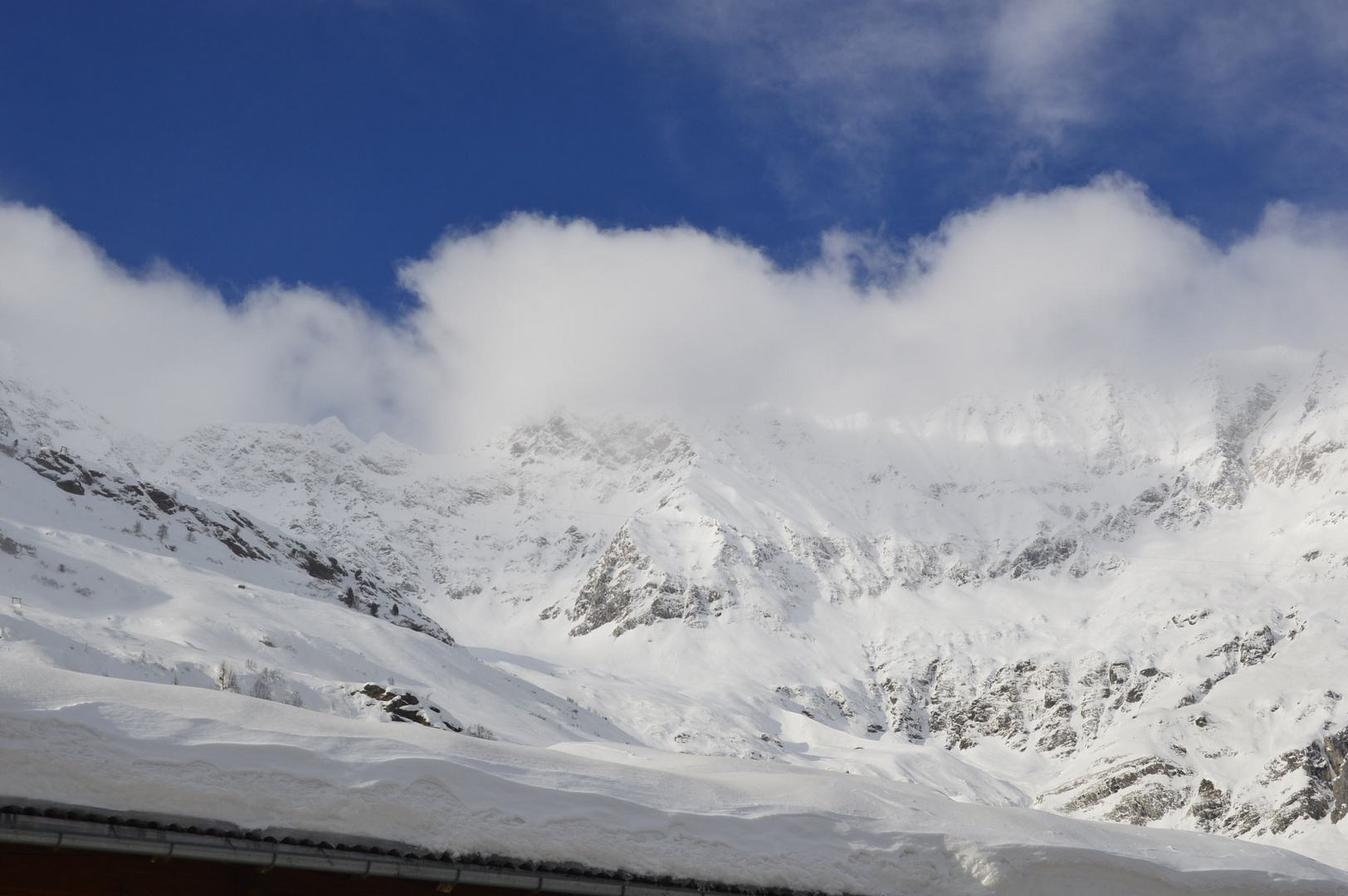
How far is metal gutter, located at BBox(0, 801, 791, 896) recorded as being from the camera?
6.00 meters

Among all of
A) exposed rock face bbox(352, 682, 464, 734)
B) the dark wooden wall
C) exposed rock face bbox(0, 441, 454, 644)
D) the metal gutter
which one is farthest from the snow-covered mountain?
the metal gutter

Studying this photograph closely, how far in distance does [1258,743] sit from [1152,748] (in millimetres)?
11036

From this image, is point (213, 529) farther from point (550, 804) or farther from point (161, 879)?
point (550, 804)

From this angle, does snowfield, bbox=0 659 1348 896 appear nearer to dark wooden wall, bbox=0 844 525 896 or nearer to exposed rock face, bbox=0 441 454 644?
dark wooden wall, bbox=0 844 525 896

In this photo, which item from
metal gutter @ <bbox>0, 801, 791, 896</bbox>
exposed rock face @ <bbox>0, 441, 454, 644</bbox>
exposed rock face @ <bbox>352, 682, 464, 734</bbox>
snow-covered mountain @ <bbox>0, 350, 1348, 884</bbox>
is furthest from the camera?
exposed rock face @ <bbox>0, 441, 454, 644</bbox>

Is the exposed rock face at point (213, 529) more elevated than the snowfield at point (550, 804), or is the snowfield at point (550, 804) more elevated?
the exposed rock face at point (213, 529)

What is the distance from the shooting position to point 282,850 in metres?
6.50

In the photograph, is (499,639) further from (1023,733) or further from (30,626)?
(30,626)

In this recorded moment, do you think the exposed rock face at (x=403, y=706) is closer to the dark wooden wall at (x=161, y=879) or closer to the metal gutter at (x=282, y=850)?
the dark wooden wall at (x=161, y=879)

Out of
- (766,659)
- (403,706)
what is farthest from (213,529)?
(766,659)

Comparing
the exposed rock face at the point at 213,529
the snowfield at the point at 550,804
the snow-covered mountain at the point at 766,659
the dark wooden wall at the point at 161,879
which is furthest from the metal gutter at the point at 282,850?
the exposed rock face at the point at 213,529

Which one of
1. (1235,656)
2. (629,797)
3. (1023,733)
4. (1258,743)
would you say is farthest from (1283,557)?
(629,797)

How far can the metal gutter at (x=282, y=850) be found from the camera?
6004 millimetres

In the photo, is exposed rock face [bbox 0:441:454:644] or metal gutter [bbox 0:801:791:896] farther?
exposed rock face [bbox 0:441:454:644]
